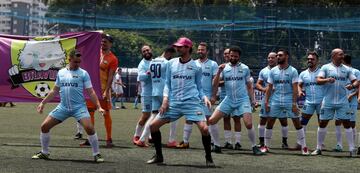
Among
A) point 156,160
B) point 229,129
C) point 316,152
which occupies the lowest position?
point 316,152

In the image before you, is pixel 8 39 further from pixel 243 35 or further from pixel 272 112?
pixel 243 35

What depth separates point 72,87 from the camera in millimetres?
12469

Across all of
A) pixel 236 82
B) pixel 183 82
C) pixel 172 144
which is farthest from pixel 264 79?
pixel 183 82

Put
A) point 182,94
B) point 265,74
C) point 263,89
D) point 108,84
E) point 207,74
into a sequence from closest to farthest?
point 182,94 → point 108,84 → point 207,74 → point 263,89 → point 265,74

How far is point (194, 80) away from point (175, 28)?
33.3 m

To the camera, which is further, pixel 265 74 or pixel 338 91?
pixel 265 74

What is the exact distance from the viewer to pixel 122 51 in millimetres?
45656

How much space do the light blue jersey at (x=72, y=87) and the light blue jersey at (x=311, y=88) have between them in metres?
5.83

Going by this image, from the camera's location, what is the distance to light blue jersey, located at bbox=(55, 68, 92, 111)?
12.4 meters

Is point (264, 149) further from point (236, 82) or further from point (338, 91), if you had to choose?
point (338, 91)

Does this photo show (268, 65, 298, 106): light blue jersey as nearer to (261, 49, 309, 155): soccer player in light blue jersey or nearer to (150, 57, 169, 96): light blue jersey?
(261, 49, 309, 155): soccer player in light blue jersey

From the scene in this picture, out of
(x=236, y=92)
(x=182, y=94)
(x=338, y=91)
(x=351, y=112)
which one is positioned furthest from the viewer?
(x=351, y=112)

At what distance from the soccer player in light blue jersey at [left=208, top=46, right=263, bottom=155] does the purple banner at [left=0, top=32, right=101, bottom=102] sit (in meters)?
3.05

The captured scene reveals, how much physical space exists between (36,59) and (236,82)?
4578 millimetres
